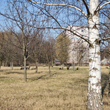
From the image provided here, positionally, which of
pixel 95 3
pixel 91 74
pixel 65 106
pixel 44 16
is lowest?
pixel 65 106

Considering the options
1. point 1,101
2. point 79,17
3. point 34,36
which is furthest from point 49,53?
point 79,17

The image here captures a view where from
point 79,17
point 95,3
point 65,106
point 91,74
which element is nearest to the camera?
point 91,74

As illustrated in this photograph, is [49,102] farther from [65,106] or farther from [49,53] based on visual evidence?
[49,53]

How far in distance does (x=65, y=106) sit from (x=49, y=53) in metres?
16.0

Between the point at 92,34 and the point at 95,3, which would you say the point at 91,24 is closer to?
the point at 92,34

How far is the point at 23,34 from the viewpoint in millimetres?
11852

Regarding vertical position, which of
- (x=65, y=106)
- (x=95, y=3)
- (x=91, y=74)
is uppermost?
(x=95, y=3)

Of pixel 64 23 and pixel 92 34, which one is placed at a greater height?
pixel 64 23

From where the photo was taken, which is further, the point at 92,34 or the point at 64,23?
the point at 64,23

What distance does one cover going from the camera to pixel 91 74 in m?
3.59

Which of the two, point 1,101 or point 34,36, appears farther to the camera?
point 34,36

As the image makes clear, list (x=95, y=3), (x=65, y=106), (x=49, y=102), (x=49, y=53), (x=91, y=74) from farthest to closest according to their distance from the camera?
(x=49, y=53) → (x=49, y=102) → (x=65, y=106) → (x=95, y=3) → (x=91, y=74)

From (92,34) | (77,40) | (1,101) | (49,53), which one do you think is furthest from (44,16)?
(49,53)

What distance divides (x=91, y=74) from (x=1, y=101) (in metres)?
3.92
